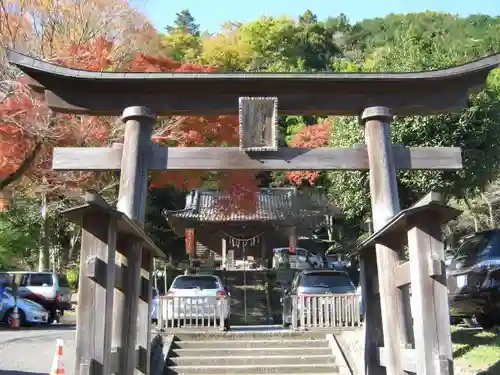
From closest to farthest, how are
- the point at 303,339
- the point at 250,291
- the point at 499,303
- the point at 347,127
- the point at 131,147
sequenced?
the point at 131,147 → the point at 499,303 → the point at 303,339 → the point at 347,127 → the point at 250,291

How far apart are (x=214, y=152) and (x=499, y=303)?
5767 millimetres

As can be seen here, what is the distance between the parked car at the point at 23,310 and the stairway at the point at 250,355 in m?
9.47

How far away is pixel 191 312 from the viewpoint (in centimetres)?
1409

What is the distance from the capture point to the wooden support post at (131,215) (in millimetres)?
7391

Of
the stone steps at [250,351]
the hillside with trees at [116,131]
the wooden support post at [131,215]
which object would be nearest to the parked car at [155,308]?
the stone steps at [250,351]

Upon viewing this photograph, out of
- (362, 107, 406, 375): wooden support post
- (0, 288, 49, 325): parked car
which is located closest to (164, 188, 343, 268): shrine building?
(0, 288, 49, 325): parked car

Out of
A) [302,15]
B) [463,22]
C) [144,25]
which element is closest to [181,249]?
[144,25]

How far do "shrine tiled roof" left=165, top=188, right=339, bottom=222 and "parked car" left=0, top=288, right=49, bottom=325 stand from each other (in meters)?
11.4

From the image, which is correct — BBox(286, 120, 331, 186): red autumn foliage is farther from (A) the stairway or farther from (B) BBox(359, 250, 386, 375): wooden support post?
(B) BBox(359, 250, 386, 375): wooden support post

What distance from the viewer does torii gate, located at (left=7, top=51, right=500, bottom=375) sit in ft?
26.4

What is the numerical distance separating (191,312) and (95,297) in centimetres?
836

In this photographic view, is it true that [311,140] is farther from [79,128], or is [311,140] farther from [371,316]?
[371,316]

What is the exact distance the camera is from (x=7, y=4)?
16188 millimetres

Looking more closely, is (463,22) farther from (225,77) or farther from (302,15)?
(225,77)
